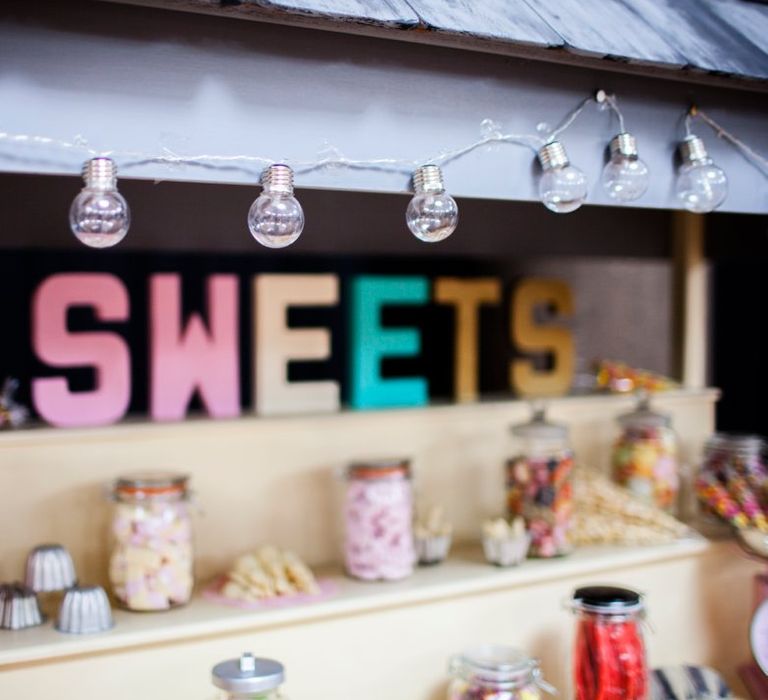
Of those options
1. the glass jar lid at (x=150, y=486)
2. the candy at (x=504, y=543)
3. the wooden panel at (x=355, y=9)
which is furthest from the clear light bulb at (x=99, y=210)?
the candy at (x=504, y=543)

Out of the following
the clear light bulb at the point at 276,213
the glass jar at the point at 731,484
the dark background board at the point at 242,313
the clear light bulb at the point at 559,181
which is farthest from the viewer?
the dark background board at the point at 242,313

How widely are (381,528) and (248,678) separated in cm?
58

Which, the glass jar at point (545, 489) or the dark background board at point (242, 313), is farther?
the dark background board at point (242, 313)

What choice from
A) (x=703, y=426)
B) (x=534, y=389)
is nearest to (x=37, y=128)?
(x=534, y=389)

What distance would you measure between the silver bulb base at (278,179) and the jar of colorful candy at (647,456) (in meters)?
1.41

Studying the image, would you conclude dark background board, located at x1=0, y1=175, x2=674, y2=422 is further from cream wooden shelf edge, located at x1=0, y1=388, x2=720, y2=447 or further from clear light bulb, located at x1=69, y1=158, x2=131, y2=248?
clear light bulb, located at x1=69, y1=158, x2=131, y2=248

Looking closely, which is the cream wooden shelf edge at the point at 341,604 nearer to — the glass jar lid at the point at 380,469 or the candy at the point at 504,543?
the candy at the point at 504,543

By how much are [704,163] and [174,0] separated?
0.99 metres

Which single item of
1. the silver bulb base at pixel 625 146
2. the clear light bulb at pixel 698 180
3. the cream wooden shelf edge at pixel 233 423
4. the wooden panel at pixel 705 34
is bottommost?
the cream wooden shelf edge at pixel 233 423

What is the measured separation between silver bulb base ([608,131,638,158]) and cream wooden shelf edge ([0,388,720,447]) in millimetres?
854

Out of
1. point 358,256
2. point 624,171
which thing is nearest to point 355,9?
point 624,171

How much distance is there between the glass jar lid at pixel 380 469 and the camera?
82.9 inches

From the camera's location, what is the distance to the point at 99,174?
1.34 meters

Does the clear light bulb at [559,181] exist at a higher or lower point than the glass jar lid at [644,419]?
higher
